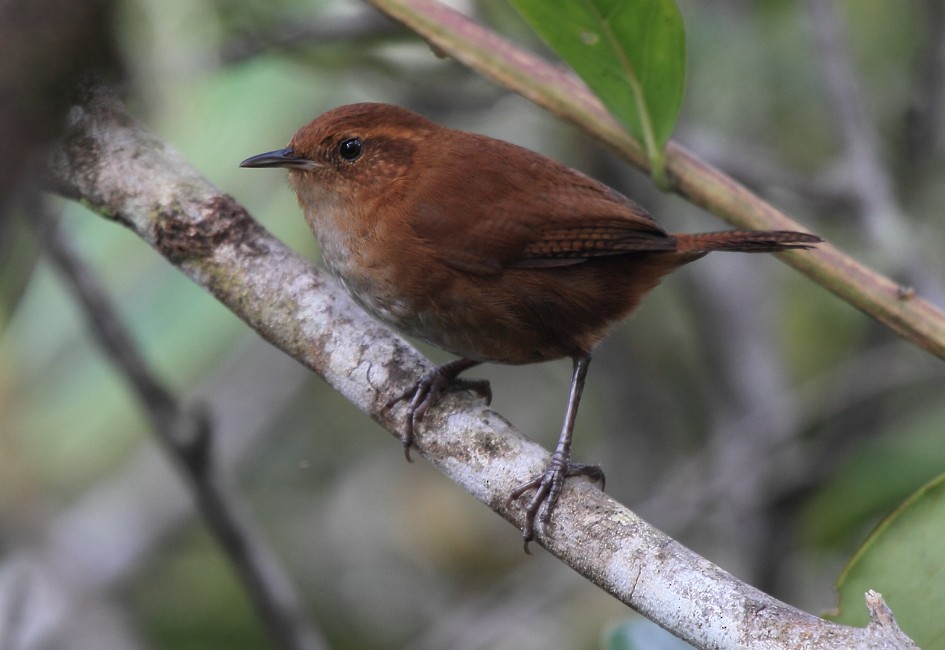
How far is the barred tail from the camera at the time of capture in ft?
7.83

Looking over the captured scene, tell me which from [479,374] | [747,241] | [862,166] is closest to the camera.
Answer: [747,241]

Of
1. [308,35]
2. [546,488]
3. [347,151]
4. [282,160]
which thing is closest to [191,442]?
[282,160]

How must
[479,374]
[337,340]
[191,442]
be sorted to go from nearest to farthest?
1. [337,340]
2. [191,442]
3. [479,374]

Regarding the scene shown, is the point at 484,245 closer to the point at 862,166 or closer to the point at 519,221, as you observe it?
the point at 519,221

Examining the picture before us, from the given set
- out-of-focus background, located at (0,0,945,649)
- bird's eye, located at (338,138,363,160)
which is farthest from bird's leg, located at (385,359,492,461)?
out-of-focus background, located at (0,0,945,649)

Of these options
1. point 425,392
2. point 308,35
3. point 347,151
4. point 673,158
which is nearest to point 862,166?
point 673,158

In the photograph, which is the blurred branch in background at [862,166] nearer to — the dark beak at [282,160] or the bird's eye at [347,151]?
the bird's eye at [347,151]

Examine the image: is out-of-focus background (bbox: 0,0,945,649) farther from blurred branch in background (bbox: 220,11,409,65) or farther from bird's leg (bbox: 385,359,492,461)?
bird's leg (bbox: 385,359,492,461)

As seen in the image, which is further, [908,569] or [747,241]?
[747,241]

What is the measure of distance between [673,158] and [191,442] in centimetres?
152

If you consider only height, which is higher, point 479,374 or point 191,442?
point 479,374

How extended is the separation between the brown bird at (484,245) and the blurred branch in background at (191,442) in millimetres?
592

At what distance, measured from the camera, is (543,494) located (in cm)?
211

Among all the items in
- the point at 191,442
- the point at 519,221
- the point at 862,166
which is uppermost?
the point at 862,166
